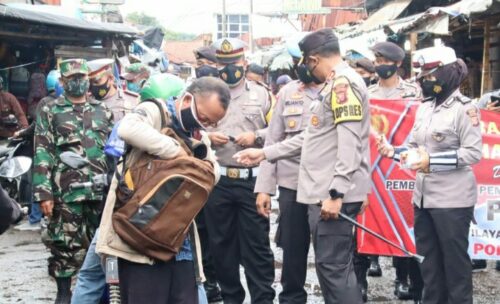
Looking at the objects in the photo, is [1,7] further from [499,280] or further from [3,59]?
[499,280]

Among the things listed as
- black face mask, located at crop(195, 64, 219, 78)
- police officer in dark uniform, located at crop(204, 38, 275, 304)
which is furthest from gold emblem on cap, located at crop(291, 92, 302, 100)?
black face mask, located at crop(195, 64, 219, 78)

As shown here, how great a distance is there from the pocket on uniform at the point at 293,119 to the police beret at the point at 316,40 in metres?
0.90

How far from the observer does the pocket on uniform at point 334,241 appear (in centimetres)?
451

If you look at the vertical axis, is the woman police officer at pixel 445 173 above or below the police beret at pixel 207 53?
below

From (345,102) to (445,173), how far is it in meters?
1.00

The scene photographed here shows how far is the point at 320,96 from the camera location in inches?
180

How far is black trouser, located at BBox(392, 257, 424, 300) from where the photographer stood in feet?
19.8

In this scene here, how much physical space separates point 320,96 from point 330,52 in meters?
0.29

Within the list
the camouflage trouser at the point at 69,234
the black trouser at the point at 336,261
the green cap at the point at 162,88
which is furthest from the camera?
the camouflage trouser at the point at 69,234

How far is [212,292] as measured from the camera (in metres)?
6.41

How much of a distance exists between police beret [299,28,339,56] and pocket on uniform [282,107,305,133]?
90 cm

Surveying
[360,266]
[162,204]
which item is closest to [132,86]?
[360,266]

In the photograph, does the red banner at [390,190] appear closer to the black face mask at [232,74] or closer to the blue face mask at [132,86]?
the black face mask at [232,74]

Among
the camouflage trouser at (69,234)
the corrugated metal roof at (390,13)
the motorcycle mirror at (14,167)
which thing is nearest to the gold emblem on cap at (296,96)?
the camouflage trouser at (69,234)
